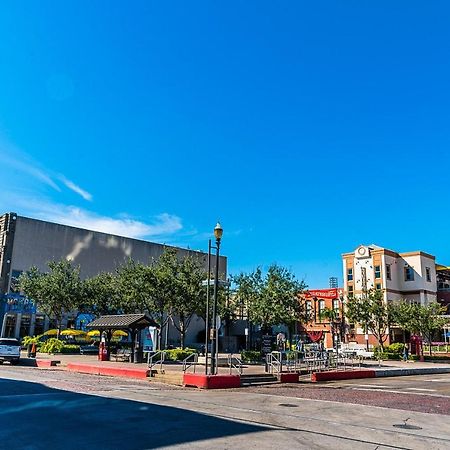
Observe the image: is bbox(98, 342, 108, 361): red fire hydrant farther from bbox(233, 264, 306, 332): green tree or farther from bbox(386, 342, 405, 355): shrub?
bbox(386, 342, 405, 355): shrub

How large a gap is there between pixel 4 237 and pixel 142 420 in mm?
55070

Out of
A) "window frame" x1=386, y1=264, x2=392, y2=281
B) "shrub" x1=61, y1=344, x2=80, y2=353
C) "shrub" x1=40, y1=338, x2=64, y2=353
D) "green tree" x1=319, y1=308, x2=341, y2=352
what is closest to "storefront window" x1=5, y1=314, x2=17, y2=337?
"shrub" x1=40, y1=338, x2=64, y2=353

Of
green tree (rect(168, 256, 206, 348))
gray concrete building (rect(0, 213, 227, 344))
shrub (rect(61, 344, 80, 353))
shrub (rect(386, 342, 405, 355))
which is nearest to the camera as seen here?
green tree (rect(168, 256, 206, 348))

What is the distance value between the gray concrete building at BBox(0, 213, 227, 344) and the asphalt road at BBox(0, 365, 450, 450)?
1683 inches

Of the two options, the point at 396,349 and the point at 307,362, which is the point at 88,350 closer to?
the point at 307,362

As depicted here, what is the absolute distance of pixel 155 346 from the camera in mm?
36906

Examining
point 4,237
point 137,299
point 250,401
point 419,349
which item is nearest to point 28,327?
point 4,237

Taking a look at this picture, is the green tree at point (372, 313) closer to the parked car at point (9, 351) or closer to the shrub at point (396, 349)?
the shrub at point (396, 349)

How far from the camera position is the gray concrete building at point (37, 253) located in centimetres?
5834

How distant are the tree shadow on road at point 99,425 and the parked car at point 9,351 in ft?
63.2

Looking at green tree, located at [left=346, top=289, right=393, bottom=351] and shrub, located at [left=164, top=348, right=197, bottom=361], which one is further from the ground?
green tree, located at [left=346, top=289, right=393, bottom=351]

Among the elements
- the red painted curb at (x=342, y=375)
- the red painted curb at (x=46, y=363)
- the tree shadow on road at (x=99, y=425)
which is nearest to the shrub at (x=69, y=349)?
the red painted curb at (x=46, y=363)

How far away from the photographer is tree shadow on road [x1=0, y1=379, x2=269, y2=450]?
830 cm

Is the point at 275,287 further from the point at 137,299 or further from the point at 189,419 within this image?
the point at 189,419
